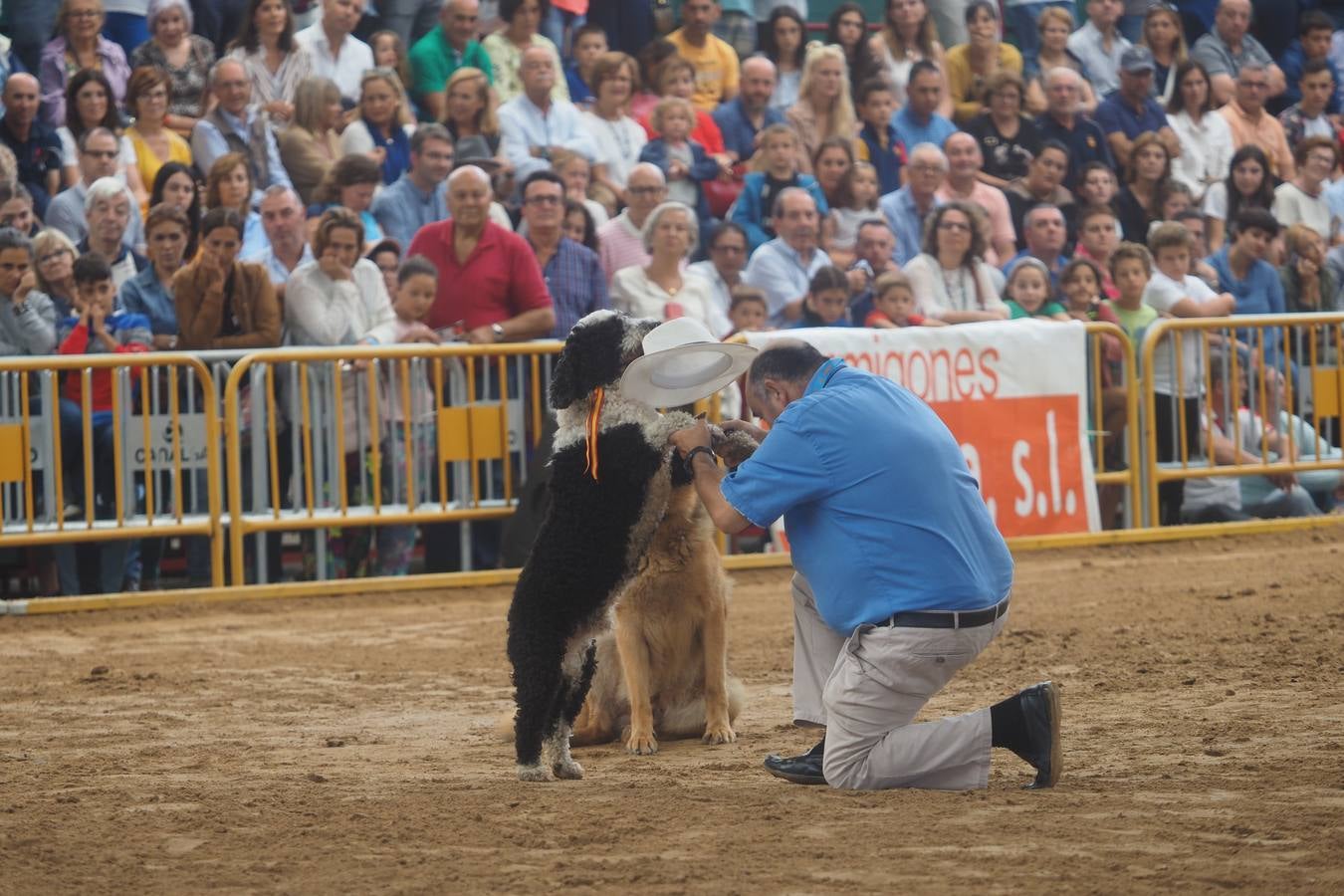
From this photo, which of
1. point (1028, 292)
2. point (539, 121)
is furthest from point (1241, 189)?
point (539, 121)

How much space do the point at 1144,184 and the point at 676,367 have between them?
10.7 m

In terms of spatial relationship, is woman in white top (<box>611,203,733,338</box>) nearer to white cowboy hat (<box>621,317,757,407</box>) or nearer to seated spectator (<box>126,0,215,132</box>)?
seated spectator (<box>126,0,215,132</box>)

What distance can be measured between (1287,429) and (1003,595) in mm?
7341

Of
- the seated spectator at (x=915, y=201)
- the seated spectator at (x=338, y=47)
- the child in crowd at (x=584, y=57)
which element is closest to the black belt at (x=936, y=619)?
the seated spectator at (x=915, y=201)

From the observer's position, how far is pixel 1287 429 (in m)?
13.0

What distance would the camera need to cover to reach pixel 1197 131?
17.3m

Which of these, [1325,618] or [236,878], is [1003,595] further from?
[1325,618]

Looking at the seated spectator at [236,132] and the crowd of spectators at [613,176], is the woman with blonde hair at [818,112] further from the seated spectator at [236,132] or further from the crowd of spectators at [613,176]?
the seated spectator at [236,132]

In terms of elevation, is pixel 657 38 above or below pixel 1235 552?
above

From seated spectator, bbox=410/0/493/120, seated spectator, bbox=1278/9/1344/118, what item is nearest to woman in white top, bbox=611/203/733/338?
seated spectator, bbox=410/0/493/120

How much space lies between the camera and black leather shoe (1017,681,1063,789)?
6133mm

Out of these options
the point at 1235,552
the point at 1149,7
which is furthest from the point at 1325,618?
the point at 1149,7

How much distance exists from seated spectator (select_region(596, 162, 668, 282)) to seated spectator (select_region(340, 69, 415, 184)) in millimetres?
1668

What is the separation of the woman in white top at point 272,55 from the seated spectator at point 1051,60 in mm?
6802
